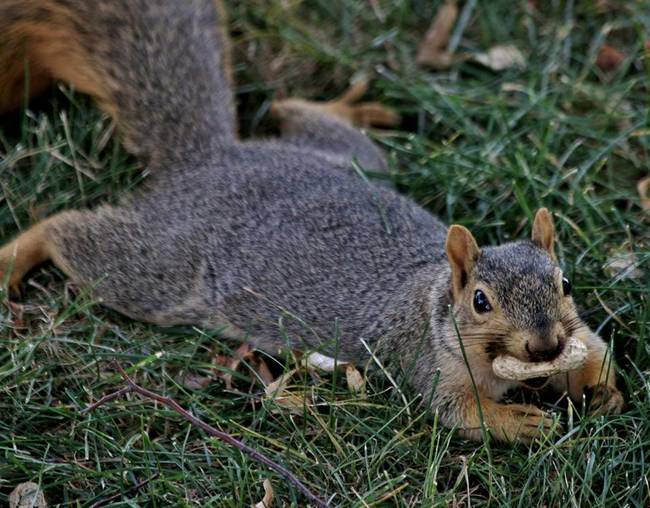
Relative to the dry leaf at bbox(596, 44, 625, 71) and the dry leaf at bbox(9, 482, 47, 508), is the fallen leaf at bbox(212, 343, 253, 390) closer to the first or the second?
the dry leaf at bbox(9, 482, 47, 508)

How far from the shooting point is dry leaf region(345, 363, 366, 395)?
3197 millimetres

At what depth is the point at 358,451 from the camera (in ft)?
9.81

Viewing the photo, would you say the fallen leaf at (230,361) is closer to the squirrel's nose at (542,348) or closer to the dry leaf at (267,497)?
the dry leaf at (267,497)

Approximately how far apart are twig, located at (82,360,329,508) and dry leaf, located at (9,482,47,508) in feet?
0.87

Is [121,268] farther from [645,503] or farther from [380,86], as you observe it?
[645,503]

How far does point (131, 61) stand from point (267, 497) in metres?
1.85

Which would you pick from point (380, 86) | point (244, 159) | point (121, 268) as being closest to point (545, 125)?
point (380, 86)

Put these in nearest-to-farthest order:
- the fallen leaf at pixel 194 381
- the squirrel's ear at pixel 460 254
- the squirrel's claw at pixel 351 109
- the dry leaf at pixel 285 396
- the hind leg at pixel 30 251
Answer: the squirrel's ear at pixel 460 254
the dry leaf at pixel 285 396
the fallen leaf at pixel 194 381
the hind leg at pixel 30 251
the squirrel's claw at pixel 351 109

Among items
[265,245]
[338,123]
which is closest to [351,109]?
[338,123]

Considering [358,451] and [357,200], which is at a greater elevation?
[357,200]

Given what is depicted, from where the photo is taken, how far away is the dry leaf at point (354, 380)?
3197 mm

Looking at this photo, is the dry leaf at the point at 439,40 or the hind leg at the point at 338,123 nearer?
the hind leg at the point at 338,123

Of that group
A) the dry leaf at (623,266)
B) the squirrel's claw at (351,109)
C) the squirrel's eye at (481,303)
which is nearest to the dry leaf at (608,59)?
the squirrel's claw at (351,109)

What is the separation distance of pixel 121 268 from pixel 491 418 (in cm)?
141
